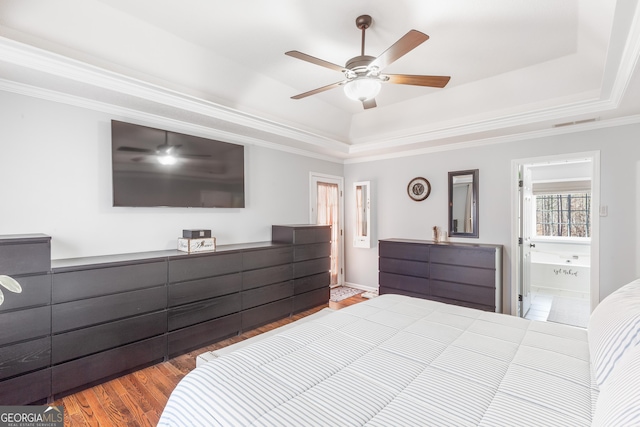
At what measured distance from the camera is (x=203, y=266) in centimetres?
302

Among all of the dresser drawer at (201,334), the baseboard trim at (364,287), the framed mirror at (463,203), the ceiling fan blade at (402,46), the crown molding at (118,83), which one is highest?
the crown molding at (118,83)

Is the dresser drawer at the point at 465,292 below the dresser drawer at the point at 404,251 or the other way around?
below

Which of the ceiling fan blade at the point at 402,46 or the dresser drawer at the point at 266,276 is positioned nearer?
the ceiling fan blade at the point at 402,46

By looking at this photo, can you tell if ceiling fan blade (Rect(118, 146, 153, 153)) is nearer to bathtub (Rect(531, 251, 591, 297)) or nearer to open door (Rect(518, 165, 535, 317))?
open door (Rect(518, 165, 535, 317))

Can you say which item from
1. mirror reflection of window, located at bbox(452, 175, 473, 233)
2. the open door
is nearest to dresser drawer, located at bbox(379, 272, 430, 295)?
mirror reflection of window, located at bbox(452, 175, 473, 233)

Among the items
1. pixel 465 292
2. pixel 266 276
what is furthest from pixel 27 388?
pixel 465 292

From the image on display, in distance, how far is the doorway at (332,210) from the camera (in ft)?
16.1

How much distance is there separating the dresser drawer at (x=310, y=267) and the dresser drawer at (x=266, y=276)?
0.10 metres

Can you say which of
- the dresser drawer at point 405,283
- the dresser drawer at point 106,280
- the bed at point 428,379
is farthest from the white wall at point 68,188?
the dresser drawer at point 405,283

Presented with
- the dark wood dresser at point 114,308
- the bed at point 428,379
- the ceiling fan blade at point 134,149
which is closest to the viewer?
the bed at point 428,379

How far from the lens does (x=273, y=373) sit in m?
1.37

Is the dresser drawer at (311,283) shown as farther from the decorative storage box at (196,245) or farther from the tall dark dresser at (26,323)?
the tall dark dresser at (26,323)

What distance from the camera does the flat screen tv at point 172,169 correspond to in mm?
2796

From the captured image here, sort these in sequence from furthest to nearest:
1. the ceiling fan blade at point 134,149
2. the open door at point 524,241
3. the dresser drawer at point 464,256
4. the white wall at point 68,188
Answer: the open door at point 524,241, the dresser drawer at point 464,256, the ceiling fan blade at point 134,149, the white wall at point 68,188
